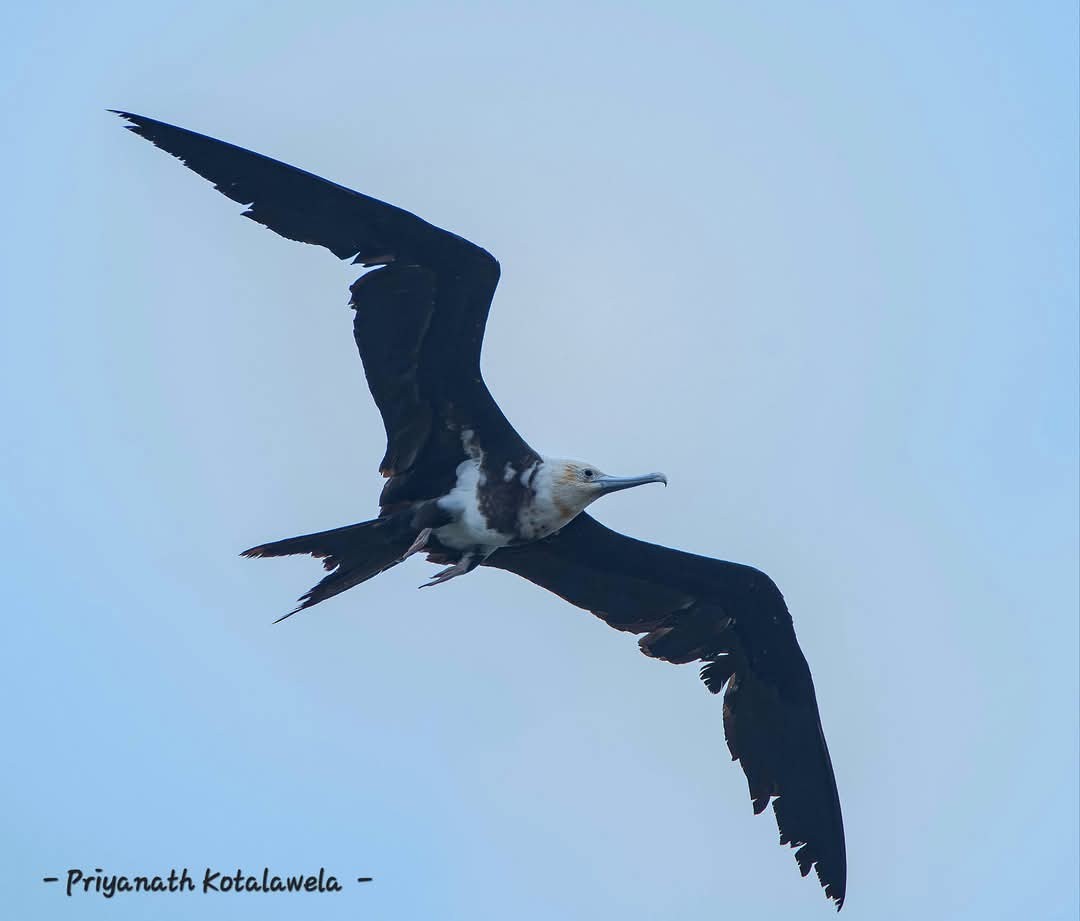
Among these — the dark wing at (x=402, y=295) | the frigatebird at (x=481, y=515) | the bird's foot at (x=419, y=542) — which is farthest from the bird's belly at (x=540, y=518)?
the bird's foot at (x=419, y=542)

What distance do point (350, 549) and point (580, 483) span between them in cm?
95

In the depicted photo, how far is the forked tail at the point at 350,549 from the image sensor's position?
21.5 feet

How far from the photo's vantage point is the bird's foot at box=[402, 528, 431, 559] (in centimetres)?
678

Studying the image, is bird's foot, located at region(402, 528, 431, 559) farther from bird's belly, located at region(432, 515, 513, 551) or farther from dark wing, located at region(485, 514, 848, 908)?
dark wing, located at region(485, 514, 848, 908)

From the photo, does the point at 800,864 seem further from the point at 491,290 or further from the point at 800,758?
the point at 491,290

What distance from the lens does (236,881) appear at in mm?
7094

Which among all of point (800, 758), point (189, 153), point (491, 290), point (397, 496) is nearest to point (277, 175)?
point (189, 153)

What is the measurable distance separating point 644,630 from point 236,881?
79.6 inches

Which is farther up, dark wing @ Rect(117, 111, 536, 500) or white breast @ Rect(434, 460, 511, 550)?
dark wing @ Rect(117, 111, 536, 500)

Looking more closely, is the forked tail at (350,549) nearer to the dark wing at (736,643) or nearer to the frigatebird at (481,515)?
the frigatebird at (481,515)

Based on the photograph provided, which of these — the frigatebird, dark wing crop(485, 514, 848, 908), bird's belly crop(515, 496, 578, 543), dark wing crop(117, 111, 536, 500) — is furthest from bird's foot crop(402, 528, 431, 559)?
dark wing crop(485, 514, 848, 908)

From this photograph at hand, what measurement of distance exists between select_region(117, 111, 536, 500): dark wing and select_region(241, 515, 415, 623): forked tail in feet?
0.62

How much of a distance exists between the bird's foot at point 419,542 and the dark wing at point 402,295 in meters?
0.18

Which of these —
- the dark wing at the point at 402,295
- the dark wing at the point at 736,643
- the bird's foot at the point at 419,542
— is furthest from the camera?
the dark wing at the point at 736,643
